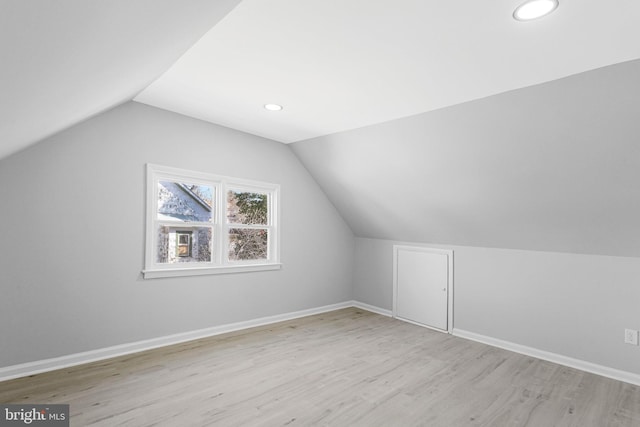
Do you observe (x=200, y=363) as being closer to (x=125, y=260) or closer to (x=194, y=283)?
(x=194, y=283)

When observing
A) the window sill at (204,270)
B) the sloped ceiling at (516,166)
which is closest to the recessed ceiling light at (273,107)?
the sloped ceiling at (516,166)

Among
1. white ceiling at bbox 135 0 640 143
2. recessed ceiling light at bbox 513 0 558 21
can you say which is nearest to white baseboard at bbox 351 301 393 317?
white ceiling at bbox 135 0 640 143

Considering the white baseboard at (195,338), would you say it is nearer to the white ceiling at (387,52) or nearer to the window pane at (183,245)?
the window pane at (183,245)

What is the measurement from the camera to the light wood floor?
2312 millimetres

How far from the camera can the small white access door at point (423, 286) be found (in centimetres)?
422

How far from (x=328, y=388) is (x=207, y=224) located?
2.15m

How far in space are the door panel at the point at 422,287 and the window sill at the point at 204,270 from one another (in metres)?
1.70

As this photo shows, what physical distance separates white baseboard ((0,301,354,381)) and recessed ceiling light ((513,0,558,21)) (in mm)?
3761

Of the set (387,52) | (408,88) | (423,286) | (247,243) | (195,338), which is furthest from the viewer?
(423,286)

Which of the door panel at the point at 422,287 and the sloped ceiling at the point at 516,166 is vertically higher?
the sloped ceiling at the point at 516,166

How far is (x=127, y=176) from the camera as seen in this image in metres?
3.26

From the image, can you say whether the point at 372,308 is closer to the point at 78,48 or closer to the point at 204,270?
the point at 204,270

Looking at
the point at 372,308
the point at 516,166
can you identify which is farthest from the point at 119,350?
the point at 516,166

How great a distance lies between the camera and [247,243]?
4.28 m
